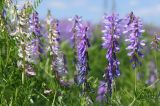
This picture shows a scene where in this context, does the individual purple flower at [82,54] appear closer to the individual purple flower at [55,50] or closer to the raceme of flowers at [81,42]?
the raceme of flowers at [81,42]

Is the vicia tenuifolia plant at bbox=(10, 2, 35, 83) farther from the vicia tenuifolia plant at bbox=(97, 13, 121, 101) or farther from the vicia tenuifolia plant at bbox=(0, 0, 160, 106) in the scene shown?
the vicia tenuifolia plant at bbox=(97, 13, 121, 101)

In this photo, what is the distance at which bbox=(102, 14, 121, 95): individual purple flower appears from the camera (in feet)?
15.2

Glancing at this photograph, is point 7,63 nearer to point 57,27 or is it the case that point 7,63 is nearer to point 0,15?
point 0,15

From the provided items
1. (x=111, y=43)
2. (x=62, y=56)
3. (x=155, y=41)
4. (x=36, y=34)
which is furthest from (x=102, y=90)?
(x=111, y=43)

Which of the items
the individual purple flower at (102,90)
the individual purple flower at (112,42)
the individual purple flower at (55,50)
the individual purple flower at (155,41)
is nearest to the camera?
the individual purple flower at (112,42)

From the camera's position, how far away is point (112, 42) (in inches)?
183

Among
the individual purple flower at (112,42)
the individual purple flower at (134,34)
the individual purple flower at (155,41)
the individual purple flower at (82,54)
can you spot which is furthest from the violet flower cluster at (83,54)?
the individual purple flower at (155,41)

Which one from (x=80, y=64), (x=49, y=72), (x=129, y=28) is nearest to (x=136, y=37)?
(x=129, y=28)

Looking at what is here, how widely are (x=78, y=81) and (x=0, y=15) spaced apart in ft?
2.84

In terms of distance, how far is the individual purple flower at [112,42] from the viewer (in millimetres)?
4633

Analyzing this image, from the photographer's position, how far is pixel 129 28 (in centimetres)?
483

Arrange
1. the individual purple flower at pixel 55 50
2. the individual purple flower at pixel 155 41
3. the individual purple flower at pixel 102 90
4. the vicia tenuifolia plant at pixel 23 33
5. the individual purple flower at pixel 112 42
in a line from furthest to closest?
the individual purple flower at pixel 155 41 → the individual purple flower at pixel 55 50 → the individual purple flower at pixel 102 90 → the individual purple flower at pixel 112 42 → the vicia tenuifolia plant at pixel 23 33

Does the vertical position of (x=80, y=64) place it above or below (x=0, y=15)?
below

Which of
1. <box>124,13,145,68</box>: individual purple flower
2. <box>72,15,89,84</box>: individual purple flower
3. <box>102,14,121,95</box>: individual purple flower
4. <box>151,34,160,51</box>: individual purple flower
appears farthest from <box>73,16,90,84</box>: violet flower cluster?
<box>151,34,160,51</box>: individual purple flower
